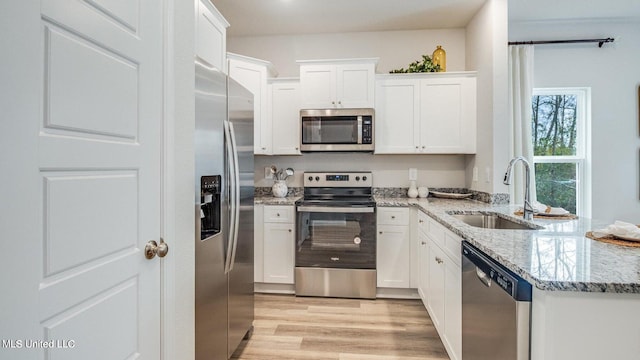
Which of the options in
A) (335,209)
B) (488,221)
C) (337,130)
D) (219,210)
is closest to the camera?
(219,210)

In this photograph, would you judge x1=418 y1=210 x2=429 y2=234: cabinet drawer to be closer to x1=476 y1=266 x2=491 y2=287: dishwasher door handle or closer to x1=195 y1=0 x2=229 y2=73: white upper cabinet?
x1=476 y1=266 x2=491 y2=287: dishwasher door handle

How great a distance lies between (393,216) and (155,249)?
221 cm

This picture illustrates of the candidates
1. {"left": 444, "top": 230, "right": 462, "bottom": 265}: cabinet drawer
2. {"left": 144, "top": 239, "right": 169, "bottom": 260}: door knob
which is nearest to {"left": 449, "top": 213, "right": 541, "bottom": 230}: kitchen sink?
{"left": 444, "top": 230, "right": 462, "bottom": 265}: cabinet drawer

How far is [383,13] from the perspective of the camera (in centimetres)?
306

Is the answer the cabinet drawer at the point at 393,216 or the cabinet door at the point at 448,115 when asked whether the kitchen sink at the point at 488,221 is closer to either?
the cabinet drawer at the point at 393,216

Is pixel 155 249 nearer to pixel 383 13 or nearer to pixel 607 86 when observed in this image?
pixel 383 13

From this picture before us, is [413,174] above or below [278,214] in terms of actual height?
above

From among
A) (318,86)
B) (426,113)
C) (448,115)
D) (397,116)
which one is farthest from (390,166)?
(318,86)

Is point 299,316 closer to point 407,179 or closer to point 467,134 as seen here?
point 407,179

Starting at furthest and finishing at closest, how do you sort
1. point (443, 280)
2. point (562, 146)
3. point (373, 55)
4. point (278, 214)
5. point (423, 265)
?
1. point (373, 55)
2. point (562, 146)
3. point (278, 214)
4. point (423, 265)
5. point (443, 280)

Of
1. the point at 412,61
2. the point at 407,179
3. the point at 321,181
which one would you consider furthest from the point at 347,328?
the point at 412,61

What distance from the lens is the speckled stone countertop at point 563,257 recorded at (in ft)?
2.96

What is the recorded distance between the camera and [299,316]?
8.47 feet

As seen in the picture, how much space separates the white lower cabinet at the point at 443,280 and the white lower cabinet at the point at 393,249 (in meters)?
0.22
